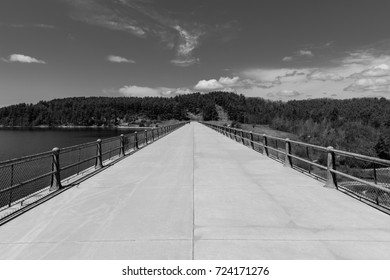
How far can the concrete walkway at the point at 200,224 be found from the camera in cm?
457

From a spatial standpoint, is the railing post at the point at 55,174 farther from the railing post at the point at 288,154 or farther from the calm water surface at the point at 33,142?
the calm water surface at the point at 33,142

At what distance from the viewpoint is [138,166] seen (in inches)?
510

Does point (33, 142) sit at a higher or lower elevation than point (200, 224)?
lower

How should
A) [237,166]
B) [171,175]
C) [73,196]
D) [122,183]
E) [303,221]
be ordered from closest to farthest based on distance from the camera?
[303,221] → [73,196] → [122,183] → [171,175] → [237,166]

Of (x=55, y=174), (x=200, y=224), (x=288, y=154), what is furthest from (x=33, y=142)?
(x=200, y=224)

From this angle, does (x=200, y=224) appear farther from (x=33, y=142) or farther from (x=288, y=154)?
(x=33, y=142)

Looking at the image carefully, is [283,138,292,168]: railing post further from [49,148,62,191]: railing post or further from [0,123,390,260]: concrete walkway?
[49,148,62,191]: railing post

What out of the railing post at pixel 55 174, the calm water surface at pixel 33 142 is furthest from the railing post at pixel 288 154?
the calm water surface at pixel 33 142

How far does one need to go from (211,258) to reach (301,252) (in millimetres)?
1375

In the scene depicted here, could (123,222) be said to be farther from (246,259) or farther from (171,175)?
(171,175)

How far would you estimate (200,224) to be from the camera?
571cm

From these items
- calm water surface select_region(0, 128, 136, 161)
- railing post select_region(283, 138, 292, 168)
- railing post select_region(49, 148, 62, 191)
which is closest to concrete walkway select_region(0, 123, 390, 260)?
railing post select_region(49, 148, 62, 191)

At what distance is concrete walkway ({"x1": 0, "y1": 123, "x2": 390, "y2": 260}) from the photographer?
457cm

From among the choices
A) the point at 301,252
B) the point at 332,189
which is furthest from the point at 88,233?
the point at 332,189
